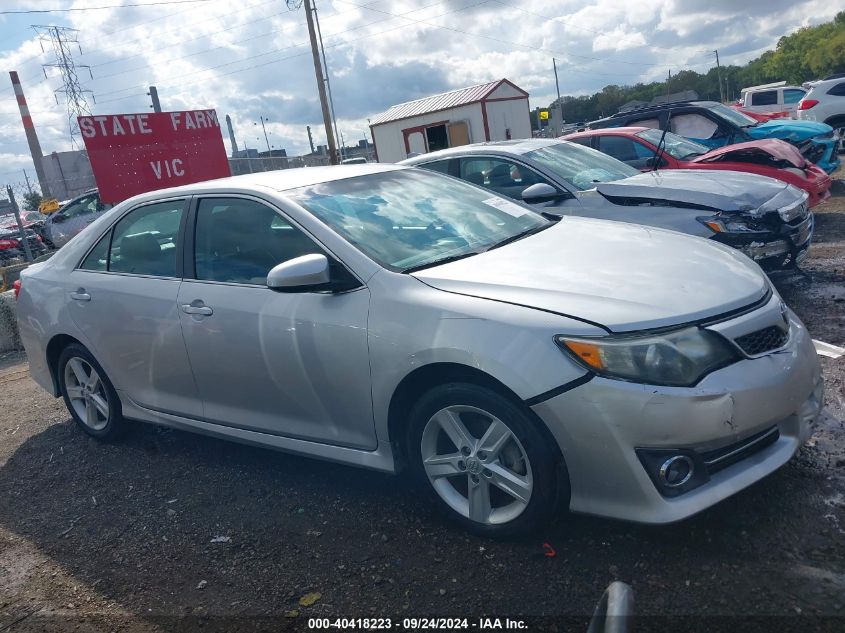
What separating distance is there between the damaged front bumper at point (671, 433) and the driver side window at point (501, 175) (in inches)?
168

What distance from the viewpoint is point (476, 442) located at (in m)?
3.00

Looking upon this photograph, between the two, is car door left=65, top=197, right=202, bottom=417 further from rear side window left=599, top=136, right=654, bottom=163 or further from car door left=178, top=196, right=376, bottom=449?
rear side window left=599, top=136, right=654, bottom=163

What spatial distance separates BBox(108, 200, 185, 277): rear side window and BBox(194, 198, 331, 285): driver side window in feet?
0.73

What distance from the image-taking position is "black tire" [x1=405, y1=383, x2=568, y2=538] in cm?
279

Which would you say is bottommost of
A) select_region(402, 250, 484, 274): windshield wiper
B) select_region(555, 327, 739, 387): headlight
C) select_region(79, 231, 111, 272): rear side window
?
select_region(555, 327, 739, 387): headlight

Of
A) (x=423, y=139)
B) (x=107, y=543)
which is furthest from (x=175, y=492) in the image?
(x=423, y=139)

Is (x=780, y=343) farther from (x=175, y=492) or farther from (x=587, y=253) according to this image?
(x=175, y=492)

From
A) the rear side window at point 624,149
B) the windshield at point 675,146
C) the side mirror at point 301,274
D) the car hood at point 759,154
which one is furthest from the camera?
the rear side window at point 624,149

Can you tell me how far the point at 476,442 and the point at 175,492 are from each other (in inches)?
78.8

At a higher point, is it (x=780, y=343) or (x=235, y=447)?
(x=780, y=343)

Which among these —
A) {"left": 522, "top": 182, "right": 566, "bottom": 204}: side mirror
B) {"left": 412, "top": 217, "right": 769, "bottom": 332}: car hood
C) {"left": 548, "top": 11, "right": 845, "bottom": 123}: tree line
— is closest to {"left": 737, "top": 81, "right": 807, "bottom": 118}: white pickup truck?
{"left": 522, "top": 182, "right": 566, "bottom": 204}: side mirror

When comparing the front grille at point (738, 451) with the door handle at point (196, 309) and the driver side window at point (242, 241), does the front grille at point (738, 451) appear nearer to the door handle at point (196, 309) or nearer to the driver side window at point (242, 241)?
the driver side window at point (242, 241)

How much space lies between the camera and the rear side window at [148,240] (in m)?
4.15

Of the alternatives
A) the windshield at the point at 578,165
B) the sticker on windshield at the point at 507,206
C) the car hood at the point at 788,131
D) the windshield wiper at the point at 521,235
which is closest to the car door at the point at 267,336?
the windshield wiper at the point at 521,235
